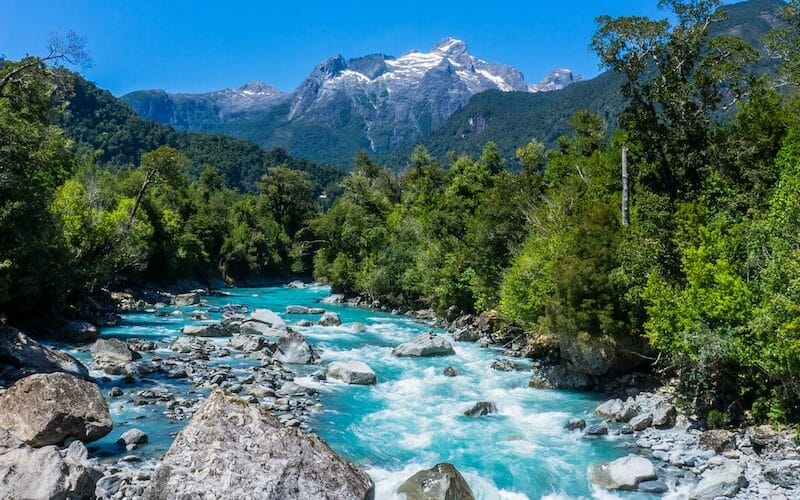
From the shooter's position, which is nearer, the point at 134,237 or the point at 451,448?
the point at 451,448

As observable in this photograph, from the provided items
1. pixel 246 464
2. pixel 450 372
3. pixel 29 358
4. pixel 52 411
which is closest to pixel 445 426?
pixel 450 372

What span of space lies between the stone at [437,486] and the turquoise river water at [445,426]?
0.84 m

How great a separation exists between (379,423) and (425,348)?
1197 centimetres

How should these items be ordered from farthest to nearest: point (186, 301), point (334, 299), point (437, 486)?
1. point (334, 299)
2. point (186, 301)
3. point (437, 486)

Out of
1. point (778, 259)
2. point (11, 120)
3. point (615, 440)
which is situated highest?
point (11, 120)

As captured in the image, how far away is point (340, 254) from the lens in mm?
66688

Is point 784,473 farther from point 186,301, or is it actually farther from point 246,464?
point 186,301

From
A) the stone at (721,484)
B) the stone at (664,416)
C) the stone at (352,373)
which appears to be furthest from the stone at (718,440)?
the stone at (352,373)

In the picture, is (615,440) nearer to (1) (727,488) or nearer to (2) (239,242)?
(1) (727,488)

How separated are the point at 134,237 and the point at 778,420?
49.4 meters

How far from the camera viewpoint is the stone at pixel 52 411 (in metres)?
15.5

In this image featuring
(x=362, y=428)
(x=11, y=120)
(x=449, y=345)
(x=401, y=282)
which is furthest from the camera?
(x=401, y=282)

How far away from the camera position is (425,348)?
107 ft

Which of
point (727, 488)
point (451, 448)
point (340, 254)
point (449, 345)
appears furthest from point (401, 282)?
point (727, 488)
